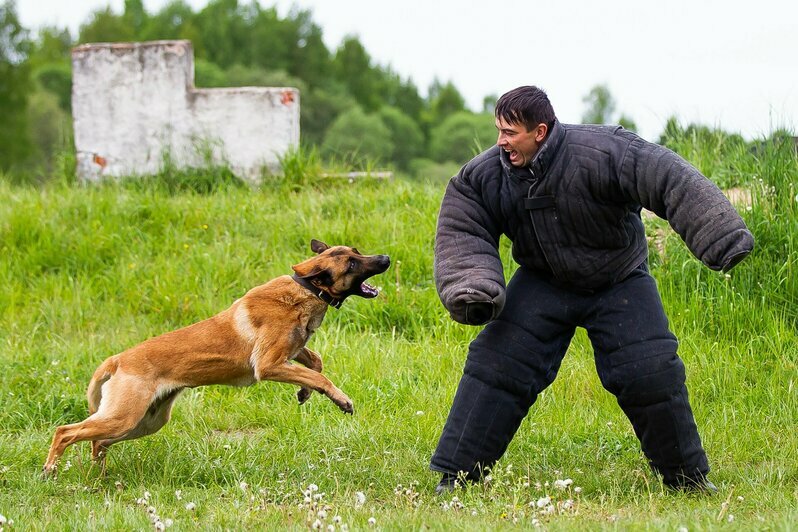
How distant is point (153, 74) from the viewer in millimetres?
11430

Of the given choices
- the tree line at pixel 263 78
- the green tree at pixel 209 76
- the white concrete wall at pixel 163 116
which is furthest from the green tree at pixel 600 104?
the white concrete wall at pixel 163 116

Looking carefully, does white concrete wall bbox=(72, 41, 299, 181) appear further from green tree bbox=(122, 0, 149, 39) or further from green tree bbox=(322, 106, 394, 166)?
green tree bbox=(122, 0, 149, 39)

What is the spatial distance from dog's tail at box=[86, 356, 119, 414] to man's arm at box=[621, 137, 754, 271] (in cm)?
303

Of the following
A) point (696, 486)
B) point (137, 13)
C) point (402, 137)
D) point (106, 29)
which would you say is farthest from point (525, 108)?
point (137, 13)

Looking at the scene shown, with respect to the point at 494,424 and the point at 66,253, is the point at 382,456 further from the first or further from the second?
the point at 66,253

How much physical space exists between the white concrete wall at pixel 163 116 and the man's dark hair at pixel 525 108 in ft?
22.4

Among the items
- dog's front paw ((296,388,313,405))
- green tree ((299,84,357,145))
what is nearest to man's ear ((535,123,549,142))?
dog's front paw ((296,388,313,405))

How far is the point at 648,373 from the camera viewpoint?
467 centimetres

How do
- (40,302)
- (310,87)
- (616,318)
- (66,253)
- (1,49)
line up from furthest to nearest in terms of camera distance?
(310,87)
(1,49)
(66,253)
(40,302)
(616,318)

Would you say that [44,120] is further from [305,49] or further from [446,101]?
[446,101]

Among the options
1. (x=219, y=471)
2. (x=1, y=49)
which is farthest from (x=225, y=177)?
(x=1, y=49)

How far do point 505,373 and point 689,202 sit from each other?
122cm

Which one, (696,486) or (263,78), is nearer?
(696,486)

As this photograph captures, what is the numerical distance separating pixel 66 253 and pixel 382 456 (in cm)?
528
